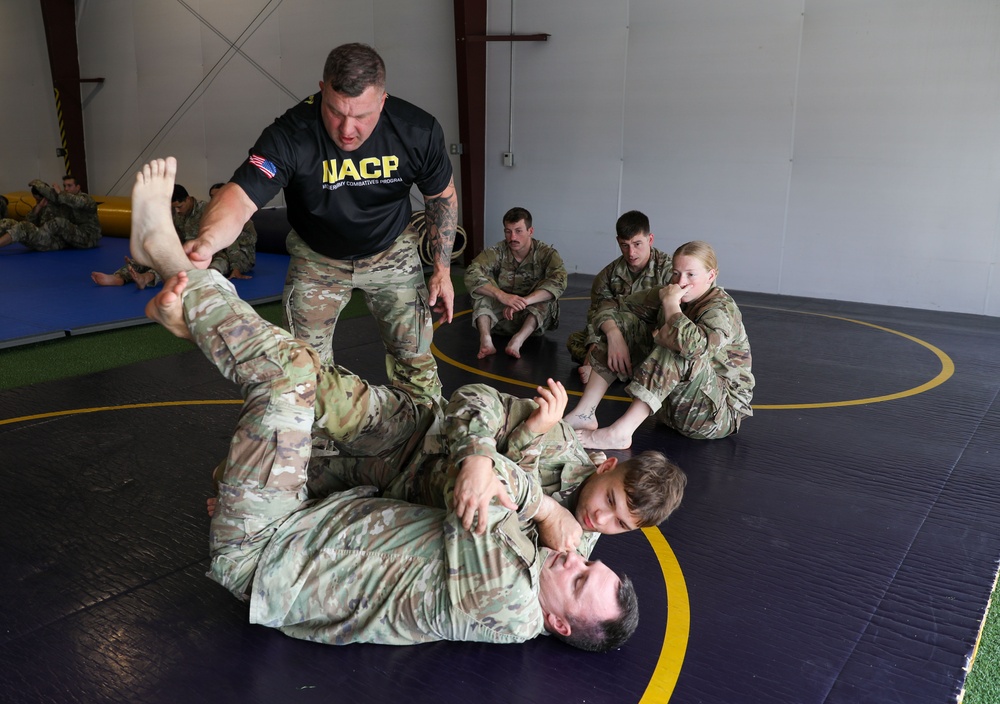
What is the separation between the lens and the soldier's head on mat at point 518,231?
6.16m

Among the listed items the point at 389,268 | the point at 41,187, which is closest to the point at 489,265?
the point at 389,268

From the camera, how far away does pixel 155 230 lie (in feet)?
7.87

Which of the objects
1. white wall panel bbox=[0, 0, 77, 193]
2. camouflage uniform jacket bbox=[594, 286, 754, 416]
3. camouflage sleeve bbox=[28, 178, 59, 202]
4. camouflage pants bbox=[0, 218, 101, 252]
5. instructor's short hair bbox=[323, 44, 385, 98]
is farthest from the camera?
white wall panel bbox=[0, 0, 77, 193]

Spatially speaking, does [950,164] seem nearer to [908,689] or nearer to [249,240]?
[908,689]

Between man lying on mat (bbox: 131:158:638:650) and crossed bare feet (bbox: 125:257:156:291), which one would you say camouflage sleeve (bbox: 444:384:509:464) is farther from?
crossed bare feet (bbox: 125:257:156:291)

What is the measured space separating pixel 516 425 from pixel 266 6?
37.4ft

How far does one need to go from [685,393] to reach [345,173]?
6.63 feet

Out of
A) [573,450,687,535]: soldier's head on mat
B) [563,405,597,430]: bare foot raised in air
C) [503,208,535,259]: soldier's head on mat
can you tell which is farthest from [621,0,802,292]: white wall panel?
[573,450,687,535]: soldier's head on mat

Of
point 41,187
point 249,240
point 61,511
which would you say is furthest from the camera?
point 41,187

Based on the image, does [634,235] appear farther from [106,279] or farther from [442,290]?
[106,279]

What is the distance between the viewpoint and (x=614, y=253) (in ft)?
31.7

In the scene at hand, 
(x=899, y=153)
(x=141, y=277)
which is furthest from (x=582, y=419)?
(x=141, y=277)

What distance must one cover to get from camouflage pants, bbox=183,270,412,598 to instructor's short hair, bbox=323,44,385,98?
1.16 m

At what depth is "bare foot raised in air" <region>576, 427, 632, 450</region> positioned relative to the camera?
4074 mm
